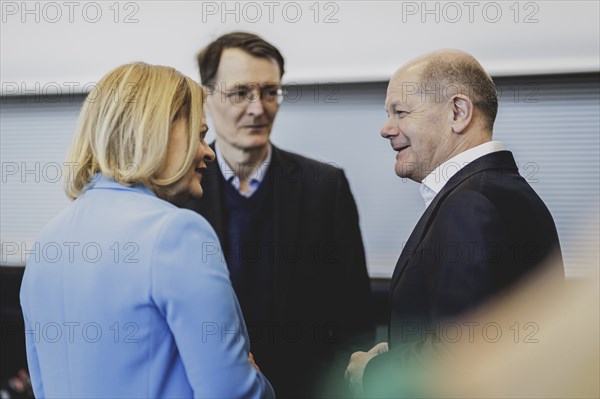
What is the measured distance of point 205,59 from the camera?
2398 mm

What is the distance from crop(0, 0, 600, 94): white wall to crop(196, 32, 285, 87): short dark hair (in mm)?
67

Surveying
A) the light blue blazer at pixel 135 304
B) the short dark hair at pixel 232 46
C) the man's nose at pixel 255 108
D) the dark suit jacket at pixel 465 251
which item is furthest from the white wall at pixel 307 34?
the light blue blazer at pixel 135 304

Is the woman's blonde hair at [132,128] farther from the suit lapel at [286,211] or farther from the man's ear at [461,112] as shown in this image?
the suit lapel at [286,211]

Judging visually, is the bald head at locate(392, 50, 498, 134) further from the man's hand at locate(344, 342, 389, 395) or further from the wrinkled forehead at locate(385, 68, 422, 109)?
the man's hand at locate(344, 342, 389, 395)

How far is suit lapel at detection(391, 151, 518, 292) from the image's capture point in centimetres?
147

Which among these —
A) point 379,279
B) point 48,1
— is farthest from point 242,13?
point 379,279

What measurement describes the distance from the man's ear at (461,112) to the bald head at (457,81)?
0.01 m

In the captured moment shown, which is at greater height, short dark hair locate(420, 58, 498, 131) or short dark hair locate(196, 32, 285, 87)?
short dark hair locate(196, 32, 285, 87)

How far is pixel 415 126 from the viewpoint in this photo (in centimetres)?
164

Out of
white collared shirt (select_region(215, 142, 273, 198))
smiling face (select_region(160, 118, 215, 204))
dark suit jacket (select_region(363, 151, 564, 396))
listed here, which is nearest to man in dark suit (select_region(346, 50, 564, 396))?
dark suit jacket (select_region(363, 151, 564, 396))

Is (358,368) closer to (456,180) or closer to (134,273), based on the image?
(456,180)

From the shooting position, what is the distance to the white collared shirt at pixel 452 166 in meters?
1.52

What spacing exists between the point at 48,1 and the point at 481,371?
7.24 ft

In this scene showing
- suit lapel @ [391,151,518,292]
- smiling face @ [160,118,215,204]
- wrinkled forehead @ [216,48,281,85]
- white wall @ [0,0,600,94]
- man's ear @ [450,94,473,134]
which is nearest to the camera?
smiling face @ [160,118,215,204]
